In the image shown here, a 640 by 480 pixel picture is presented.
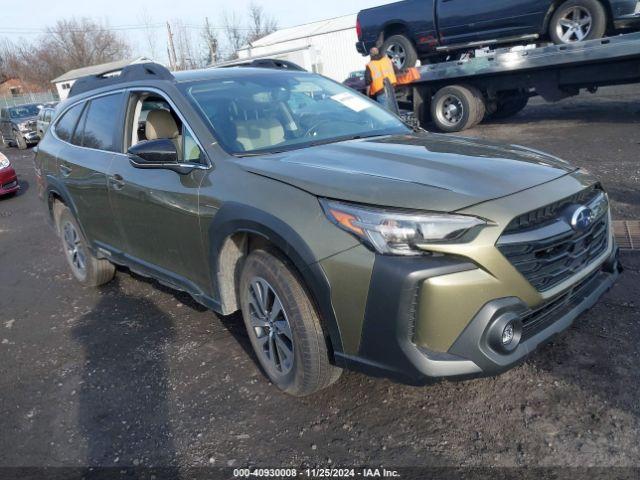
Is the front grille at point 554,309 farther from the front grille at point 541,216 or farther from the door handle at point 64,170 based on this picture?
the door handle at point 64,170

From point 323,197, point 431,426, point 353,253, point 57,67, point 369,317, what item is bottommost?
point 431,426

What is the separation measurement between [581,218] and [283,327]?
1.59 metres

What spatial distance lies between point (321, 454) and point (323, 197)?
1.22m

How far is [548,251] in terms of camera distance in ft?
7.85

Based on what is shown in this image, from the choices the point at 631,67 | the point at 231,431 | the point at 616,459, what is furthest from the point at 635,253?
the point at 631,67

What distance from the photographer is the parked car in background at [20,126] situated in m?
20.7

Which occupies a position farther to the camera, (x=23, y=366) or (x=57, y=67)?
(x=57, y=67)

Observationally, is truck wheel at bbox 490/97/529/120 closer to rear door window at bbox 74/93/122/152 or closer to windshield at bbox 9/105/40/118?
rear door window at bbox 74/93/122/152

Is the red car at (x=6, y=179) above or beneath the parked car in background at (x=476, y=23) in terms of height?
beneath

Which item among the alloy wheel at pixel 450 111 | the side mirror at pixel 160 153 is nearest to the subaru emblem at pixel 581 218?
the side mirror at pixel 160 153

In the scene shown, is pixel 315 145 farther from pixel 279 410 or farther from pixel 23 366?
pixel 23 366

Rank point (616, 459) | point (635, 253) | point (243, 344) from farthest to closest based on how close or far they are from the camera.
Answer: point (635, 253) < point (243, 344) < point (616, 459)

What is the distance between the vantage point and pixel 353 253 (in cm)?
232

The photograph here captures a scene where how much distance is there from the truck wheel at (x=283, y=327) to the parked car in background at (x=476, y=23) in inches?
327
